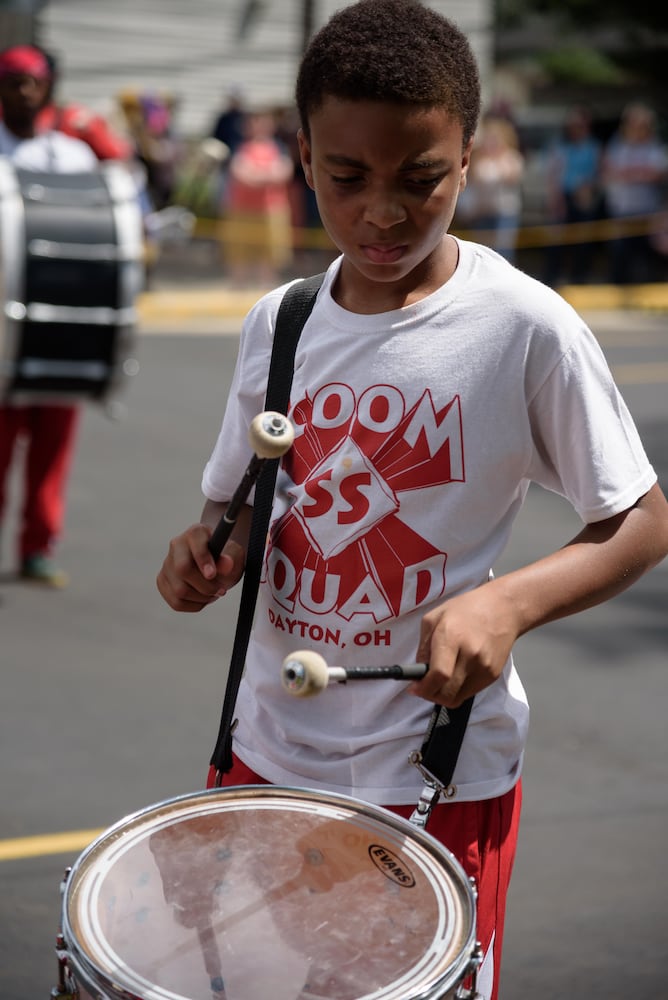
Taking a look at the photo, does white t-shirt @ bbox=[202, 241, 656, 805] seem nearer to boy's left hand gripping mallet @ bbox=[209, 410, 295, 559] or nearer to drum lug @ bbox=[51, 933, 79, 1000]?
boy's left hand gripping mallet @ bbox=[209, 410, 295, 559]

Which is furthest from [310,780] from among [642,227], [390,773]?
[642,227]

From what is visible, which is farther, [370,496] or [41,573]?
[41,573]

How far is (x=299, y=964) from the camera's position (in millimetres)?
1457

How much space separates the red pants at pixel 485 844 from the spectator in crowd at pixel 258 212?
12.7m

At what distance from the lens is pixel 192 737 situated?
423 centimetres

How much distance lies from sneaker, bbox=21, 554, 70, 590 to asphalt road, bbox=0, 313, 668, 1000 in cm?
6

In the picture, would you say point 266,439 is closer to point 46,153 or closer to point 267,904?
point 267,904

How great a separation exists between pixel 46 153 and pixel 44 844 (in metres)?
3.03

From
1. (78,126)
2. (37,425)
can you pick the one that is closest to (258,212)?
(78,126)

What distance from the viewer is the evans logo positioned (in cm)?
157

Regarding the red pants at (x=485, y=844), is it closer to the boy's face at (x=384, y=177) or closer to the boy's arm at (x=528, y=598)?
the boy's arm at (x=528, y=598)

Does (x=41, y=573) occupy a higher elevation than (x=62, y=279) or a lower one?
lower

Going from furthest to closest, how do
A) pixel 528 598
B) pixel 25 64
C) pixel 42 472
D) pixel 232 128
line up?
pixel 232 128 → pixel 42 472 → pixel 25 64 → pixel 528 598

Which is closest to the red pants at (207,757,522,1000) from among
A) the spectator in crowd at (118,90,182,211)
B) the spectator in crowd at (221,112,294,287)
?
the spectator in crowd at (118,90,182,211)
